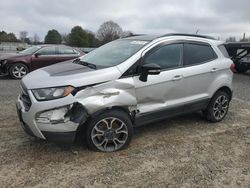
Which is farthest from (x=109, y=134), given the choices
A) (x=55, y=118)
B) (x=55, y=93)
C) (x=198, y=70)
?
(x=198, y=70)

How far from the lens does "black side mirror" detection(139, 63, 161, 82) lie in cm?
378

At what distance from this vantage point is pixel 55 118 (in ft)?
11.2

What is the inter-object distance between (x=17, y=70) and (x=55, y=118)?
7809mm

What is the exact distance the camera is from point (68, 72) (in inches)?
147

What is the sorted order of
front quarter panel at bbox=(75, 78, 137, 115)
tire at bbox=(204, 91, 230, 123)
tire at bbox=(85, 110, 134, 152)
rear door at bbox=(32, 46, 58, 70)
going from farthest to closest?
1. rear door at bbox=(32, 46, 58, 70)
2. tire at bbox=(204, 91, 230, 123)
3. tire at bbox=(85, 110, 134, 152)
4. front quarter panel at bbox=(75, 78, 137, 115)

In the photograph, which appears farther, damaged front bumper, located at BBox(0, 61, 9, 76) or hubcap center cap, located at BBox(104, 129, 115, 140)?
damaged front bumper, located at BBox(0, 61, 9, 76)

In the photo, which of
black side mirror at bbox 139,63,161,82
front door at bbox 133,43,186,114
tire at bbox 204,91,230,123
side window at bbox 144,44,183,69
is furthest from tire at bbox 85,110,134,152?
tire at bbox 204,91,230,123

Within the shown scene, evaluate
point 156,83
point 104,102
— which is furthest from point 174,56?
point 104,102

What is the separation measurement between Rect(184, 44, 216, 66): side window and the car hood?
1.48 meters

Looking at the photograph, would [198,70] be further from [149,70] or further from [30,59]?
[30,59]

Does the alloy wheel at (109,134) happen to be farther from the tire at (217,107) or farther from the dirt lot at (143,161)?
the tire at (217,107)

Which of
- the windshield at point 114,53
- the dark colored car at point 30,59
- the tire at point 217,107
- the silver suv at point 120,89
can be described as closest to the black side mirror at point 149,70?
the silver suv at point 120,89

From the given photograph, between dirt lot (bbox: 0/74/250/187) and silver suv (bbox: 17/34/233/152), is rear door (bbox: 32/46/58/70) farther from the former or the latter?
silver suv (bbox: 17/34/233/152)

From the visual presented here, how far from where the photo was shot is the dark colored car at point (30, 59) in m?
10.3
